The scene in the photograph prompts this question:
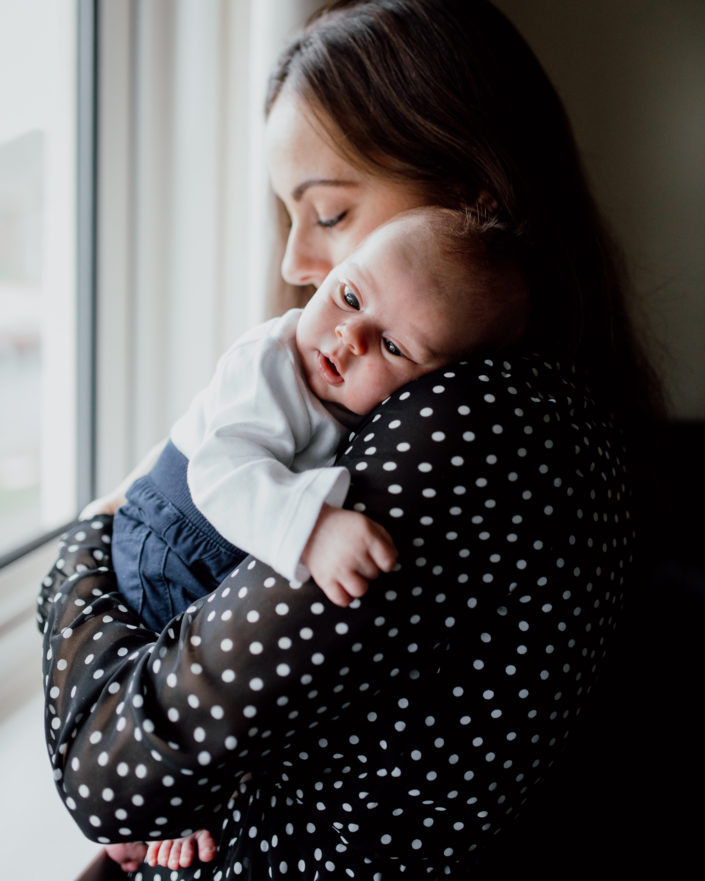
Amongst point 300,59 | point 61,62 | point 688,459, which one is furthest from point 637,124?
point 61,62

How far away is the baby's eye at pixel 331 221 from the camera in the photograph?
0.96 m

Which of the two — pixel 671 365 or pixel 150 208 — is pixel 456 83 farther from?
pixel 671 365

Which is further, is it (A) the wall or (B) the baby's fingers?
(A) the wall

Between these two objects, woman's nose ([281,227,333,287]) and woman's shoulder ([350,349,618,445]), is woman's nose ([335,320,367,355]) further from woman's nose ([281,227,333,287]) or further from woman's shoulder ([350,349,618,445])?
woman's nose ([281,227,333,287])

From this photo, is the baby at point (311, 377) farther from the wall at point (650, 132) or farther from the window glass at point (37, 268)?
the wall at point (650, 132)

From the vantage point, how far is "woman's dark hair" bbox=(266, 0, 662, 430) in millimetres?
876

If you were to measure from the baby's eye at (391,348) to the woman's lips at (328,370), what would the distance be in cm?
7

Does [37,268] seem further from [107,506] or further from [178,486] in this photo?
[178,486]

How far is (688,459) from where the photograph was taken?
5.04 ft

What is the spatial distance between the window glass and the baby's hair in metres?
0.85

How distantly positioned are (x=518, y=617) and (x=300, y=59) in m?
0.81

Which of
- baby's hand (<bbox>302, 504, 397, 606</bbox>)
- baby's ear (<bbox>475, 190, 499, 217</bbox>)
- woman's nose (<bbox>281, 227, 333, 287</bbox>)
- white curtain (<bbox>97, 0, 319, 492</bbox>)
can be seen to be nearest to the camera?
baby's hand (<bbox>302, 504, 397, 606</bbox>)

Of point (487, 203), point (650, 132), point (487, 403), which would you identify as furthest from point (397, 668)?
point (650, 132)

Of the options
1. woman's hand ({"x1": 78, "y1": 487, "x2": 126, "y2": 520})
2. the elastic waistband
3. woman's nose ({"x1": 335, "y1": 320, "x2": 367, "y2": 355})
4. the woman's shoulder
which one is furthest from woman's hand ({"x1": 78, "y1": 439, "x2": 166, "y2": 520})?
the woman's shoulder
